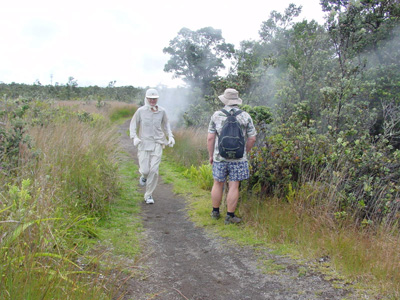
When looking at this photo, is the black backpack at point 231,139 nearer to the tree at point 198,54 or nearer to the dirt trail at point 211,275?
the dirt trail at point 211,275

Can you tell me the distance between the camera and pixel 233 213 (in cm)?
516

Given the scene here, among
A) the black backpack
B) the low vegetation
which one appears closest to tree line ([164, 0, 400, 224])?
the black backpack

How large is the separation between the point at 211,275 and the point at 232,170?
1.76m

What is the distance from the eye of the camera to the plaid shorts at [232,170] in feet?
16.4

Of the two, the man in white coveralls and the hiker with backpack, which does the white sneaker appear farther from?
the hiker with backpack

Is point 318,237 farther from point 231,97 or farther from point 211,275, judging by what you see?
point 231,97

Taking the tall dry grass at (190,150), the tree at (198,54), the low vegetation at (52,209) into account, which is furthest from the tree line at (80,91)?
the low vegetation at (52,209)

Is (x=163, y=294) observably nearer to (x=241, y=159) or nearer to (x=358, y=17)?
(x=241, y=159)

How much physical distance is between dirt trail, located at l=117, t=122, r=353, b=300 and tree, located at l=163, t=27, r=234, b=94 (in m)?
18.4

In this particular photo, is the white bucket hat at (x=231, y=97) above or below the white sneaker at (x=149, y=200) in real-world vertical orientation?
above

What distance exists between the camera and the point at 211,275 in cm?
361

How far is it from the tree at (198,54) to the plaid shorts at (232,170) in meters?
17.6

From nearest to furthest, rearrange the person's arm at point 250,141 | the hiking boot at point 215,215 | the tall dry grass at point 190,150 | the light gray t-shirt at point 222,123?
1. the light gray t-shirt at point 222,123
2. the person's arm at point 250,141
3. the hiking boot at point 215,215
4. the tall dry grass at point 190,150

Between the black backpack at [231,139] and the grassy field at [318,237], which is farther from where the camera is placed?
the black backpack at [231,139]
